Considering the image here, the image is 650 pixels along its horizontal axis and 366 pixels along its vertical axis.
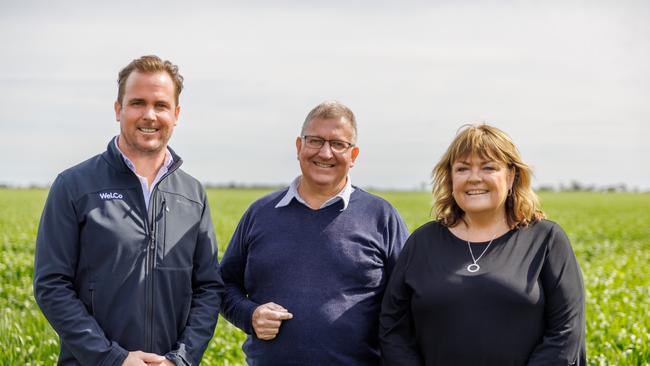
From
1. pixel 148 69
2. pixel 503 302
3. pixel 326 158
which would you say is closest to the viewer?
pixel 503 302

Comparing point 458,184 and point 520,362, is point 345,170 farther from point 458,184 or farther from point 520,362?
point 520,362

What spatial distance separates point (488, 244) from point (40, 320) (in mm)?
6494

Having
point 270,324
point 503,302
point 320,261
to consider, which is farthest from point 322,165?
point 503,302

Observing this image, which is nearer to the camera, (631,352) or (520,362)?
(520,362)

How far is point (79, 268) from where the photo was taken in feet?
12.2

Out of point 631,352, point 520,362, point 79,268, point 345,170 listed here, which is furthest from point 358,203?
point 631,352

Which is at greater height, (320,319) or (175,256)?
(175,256)

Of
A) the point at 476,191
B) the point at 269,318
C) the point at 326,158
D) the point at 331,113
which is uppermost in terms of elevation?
the point at 331,113

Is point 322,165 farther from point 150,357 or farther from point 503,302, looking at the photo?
point 150,357

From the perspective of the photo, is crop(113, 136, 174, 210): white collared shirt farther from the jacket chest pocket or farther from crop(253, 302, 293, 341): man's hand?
crop(253, 302, 293, 341): man's hand

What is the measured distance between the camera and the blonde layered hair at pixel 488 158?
12.4 ft

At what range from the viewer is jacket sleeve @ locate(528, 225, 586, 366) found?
3613mm

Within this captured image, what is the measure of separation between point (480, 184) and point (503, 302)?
639 millimetres

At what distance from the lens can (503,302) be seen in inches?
141
